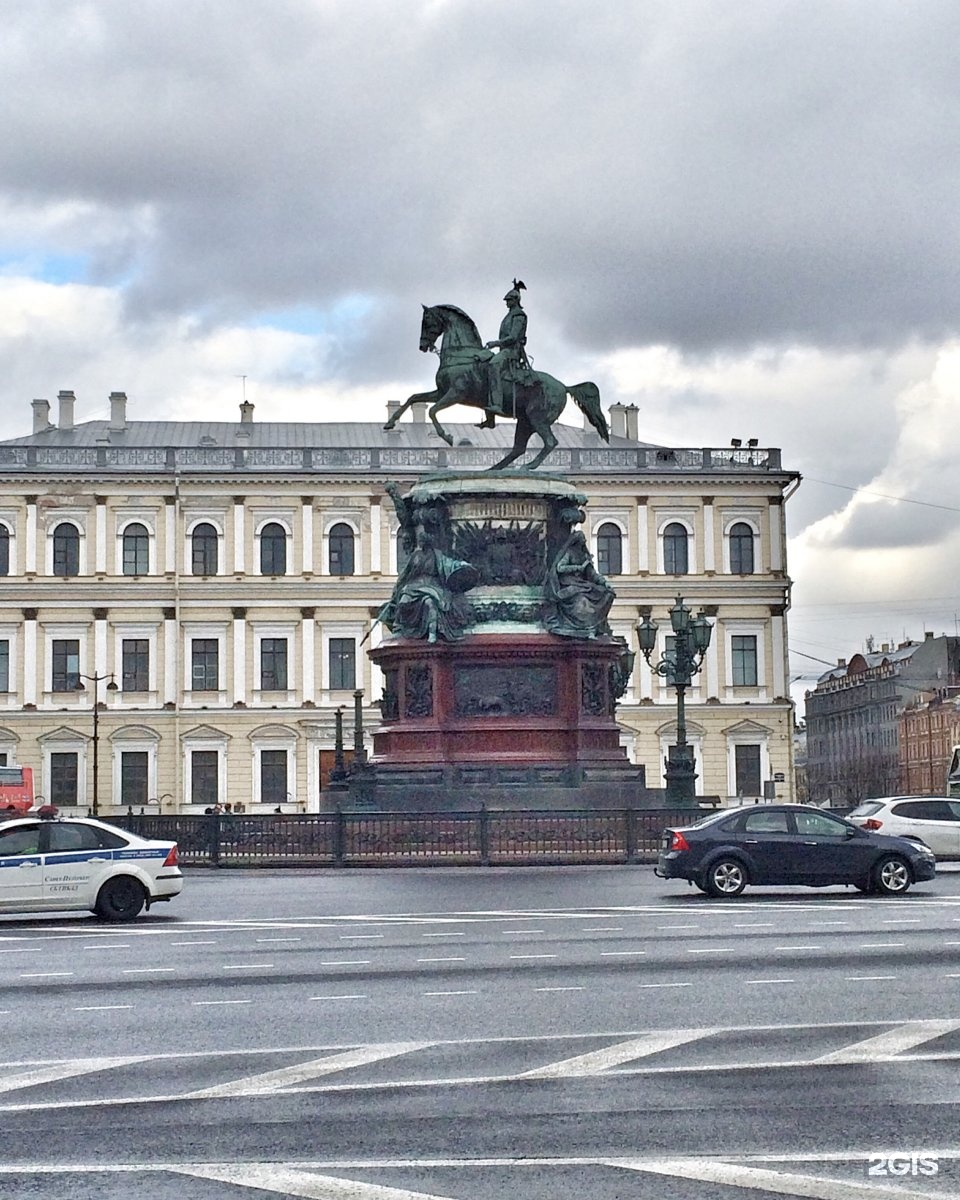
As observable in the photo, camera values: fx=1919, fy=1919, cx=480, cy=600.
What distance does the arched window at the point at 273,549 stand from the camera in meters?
85.6

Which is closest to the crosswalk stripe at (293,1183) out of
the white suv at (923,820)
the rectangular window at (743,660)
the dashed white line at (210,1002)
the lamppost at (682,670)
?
the dashed white line at (210,1002)

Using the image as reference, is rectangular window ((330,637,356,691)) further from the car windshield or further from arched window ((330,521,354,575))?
the car windshield

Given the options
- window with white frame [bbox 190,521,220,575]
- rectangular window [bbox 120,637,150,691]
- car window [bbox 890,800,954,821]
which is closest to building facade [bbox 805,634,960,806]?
window with white frame [bbox 190,521,220,575]

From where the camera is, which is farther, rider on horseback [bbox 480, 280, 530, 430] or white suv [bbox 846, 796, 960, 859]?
rider on horseback [bbox 480, 280, 530, 430]

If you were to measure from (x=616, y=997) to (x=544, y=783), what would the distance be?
2184 cm

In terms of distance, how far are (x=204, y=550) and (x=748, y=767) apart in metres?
26.2

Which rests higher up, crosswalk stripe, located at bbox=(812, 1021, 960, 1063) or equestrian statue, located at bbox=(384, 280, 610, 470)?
equestrian statue, located at bbox=(384, 280, 610, 470)

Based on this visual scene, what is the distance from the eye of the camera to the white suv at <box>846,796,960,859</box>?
3350 centimetres

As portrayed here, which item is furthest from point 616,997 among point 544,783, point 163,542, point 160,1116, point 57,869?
point 163,542

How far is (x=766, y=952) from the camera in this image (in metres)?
17.3

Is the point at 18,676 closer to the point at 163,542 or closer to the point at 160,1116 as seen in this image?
the point at 163,542

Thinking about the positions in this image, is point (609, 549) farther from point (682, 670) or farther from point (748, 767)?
point (682, 670)

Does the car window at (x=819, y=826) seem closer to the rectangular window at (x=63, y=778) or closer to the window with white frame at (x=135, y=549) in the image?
the rectangular window at (x=63, y=778)

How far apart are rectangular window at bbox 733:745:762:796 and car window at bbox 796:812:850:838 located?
200ft
